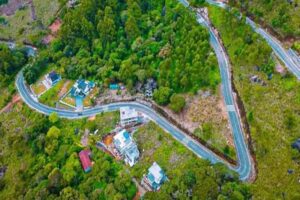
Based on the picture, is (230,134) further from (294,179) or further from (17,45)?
(17,45)

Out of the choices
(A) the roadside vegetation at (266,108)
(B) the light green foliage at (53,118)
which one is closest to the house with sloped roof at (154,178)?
(A) the roadside vegetation at (266,108)

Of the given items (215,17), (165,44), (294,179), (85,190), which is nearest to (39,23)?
(165,44)

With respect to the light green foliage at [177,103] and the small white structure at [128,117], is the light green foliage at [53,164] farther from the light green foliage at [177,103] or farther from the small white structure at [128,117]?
the light green foliage at [177,103]

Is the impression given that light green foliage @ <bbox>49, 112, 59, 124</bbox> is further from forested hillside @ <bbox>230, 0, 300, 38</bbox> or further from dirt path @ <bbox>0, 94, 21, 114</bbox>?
forested hillside @ <bbox>230, 0, 300, 38</bbox>

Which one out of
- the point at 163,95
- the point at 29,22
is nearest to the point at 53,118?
the point at 163,95

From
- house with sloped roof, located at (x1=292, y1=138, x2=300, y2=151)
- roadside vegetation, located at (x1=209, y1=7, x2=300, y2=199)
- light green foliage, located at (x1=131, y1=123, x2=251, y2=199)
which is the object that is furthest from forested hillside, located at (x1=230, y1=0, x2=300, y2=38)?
light green foliage, located at (x1=131, y1=123, x2=251, y2=199)

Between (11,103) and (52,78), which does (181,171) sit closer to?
(52,78)
